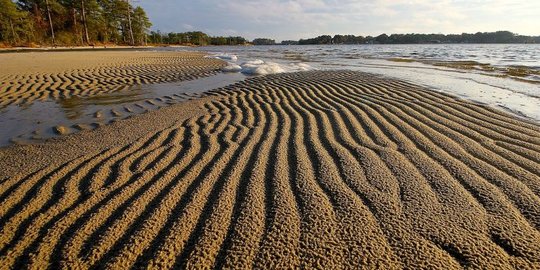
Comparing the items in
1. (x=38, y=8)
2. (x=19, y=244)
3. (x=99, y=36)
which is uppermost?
(x=38, y=8)

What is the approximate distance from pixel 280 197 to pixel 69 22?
52133mm

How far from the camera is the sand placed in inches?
60.4

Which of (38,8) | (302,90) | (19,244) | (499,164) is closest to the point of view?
(19,244)

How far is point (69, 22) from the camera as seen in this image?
42.2 m

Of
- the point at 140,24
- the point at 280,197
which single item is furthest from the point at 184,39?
the point at 280,197

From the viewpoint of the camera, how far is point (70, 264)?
1.47 metres

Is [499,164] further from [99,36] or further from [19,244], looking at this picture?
[99,36]

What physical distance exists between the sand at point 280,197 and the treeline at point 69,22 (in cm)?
3975

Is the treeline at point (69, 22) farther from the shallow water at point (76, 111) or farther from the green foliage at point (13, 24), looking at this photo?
the shallow water at point (76, 111)

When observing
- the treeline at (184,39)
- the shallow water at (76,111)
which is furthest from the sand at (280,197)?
the treeline at (184,39)

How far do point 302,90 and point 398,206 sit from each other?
530 cm

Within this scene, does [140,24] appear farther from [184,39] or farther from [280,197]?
[280,197]

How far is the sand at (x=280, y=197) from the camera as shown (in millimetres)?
1533

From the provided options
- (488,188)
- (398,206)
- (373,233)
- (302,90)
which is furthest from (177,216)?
(302,90)
